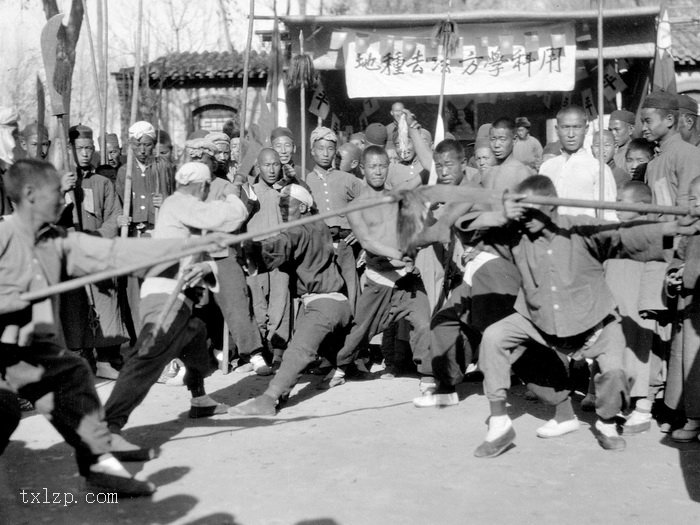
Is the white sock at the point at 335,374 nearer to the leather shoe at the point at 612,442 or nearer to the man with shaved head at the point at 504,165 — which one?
the man with shaved head at the point at 504,165

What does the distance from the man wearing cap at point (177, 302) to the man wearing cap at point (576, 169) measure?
231 cm

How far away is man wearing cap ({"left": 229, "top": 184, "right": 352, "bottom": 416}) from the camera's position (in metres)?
6.30

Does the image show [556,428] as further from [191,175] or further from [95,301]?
[95,301]

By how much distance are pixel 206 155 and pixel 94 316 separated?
163 centimetres

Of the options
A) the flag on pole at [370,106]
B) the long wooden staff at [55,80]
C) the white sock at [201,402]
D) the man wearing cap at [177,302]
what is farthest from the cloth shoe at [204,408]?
the flag on pole at [370,106]

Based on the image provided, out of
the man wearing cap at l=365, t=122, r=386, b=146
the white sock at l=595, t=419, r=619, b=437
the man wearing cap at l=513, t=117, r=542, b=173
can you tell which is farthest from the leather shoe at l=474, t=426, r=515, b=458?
the man wearing cap at l=365, t=122, r=386, b=146

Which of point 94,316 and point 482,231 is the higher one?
point 482,231

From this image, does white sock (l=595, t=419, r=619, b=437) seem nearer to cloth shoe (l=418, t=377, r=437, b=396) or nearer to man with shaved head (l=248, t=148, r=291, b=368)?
cloth shoe (l=418, t=377, r=437, b=396)

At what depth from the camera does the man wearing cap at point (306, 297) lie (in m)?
6.30

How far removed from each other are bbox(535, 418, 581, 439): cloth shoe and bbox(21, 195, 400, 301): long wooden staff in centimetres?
186

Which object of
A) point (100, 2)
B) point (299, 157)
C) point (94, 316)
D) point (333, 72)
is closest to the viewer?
point (94, 316)

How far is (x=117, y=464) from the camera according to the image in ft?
15.0

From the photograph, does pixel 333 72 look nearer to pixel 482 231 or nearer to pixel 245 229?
pixel 245 229

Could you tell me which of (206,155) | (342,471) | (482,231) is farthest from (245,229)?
(342,471)
